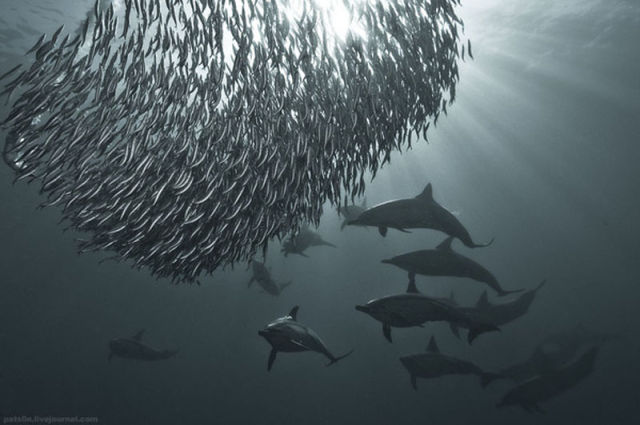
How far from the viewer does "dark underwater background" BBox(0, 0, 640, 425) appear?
27.7 m

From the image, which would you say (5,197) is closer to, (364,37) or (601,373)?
(364,37)

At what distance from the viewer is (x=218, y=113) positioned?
4691mm

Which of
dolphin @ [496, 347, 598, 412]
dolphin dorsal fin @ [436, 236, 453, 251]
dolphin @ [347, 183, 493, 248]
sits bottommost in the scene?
dolphin @ [496, 347, 598, 412]

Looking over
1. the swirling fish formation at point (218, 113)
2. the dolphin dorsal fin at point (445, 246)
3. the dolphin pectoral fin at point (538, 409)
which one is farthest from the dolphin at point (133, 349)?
the dolphin pectoral fin at point (538, 409)

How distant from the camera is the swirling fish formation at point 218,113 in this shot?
4.17m

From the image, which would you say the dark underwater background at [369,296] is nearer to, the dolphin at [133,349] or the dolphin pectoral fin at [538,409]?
the dolphin pectoral fin at [538,409]

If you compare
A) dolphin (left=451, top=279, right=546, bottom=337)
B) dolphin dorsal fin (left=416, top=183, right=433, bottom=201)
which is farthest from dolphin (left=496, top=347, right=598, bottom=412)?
dolphin dorsal fin (left=416, top=183, right=433, bottom=201)

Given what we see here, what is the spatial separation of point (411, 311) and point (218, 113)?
13.2 feet

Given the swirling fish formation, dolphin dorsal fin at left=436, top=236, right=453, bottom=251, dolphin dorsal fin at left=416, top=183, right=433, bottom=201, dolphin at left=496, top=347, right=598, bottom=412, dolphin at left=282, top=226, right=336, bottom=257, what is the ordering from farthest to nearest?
dolphin at left=496, top=347, right=598, bottom=412 → dolphin at left=282, top=226, right=336, bottom=257 → dolphin dorsal fin at left=436, top=236, right=453, bottom=251 → dolphin dorsal fin at left=416, top=183, right=433, bottom=201 → the swirling fish formation

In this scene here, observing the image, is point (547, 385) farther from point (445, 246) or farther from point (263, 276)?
point (263, 276)

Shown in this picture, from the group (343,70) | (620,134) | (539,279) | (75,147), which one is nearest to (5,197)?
(75,147)

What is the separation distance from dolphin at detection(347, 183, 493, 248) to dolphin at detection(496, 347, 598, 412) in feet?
23.6

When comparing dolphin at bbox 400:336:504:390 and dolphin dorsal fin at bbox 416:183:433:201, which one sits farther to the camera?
dolphin at bbox 400:336:504:390

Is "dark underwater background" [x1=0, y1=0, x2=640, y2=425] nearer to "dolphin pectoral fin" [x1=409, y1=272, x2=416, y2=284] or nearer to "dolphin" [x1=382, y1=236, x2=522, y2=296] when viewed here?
"dolphin" [x1=382, y1=236, x2=522, y2=296]
